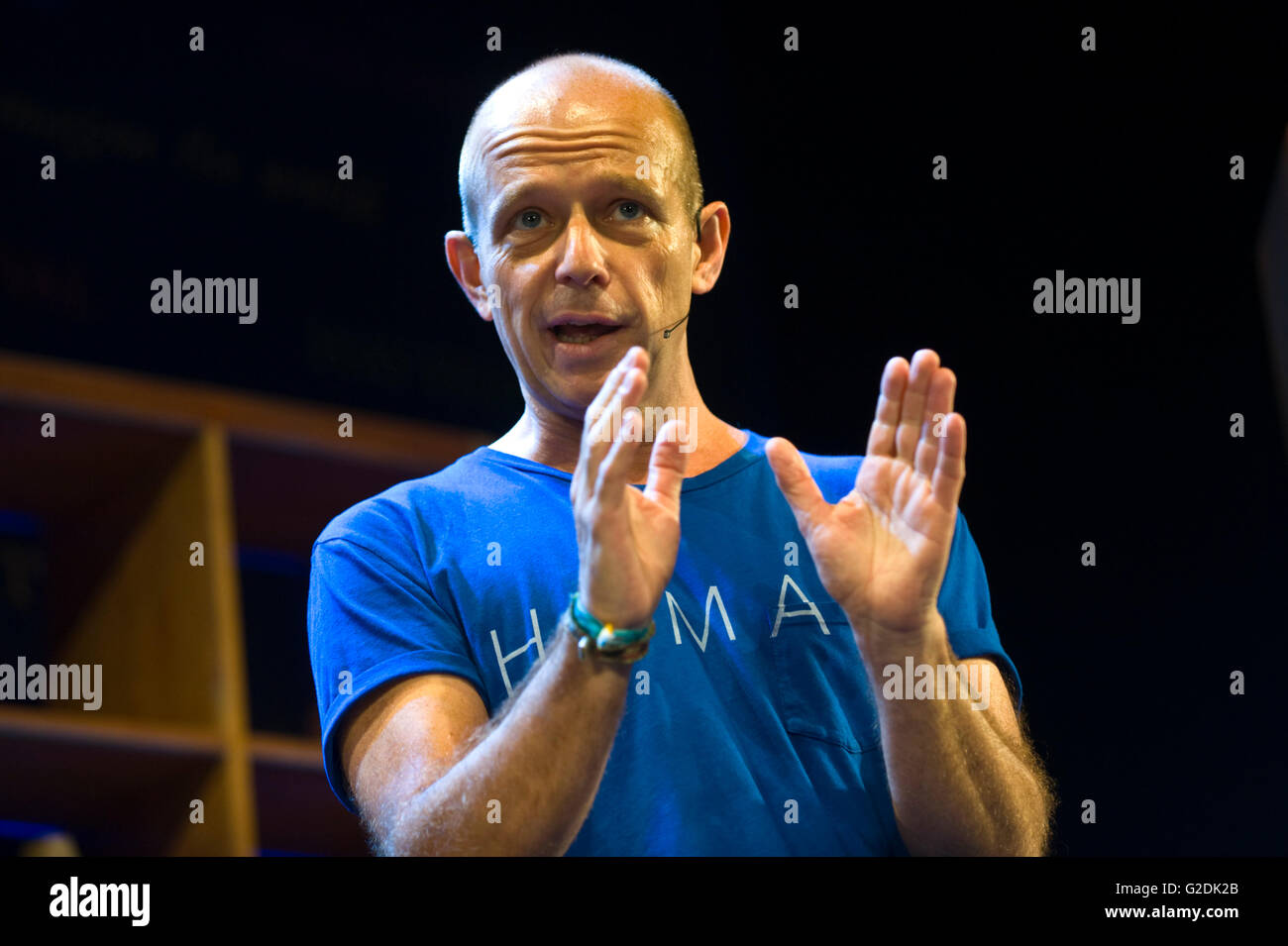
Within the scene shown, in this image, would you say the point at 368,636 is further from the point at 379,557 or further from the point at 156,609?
the point at 156,609

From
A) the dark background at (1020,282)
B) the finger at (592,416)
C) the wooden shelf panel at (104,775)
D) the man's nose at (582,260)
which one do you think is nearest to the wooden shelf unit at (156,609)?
the wooden shelf panel at (104,775)

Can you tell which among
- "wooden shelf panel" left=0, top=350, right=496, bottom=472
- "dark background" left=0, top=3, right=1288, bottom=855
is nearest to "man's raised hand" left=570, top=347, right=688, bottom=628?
"dark background" left=0, top=3, right=1288, bottom=855

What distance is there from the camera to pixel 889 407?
61.7 inches

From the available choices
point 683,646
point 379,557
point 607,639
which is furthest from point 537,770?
point 379,557

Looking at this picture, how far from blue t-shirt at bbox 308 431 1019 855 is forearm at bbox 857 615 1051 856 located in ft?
0.19

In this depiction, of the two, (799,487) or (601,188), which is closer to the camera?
(799,487)

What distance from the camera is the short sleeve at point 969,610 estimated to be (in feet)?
5.48

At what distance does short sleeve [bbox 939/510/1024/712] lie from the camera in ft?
5.48

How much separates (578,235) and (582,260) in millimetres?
36

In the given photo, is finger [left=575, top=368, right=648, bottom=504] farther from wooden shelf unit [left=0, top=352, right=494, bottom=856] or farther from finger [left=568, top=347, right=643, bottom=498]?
wooden shelf unit [left=0, top=352, right=494, bottom=856]

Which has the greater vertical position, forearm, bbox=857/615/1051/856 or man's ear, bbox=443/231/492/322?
man's ear, bbox=443/231/492/322

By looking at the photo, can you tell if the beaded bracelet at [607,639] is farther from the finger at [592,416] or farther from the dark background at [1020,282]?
the dark background at [1020,282]

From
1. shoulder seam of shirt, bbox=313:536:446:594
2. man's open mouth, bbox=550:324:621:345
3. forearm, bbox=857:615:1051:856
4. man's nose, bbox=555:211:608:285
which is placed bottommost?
forearm, bbox=857:615:1051:856
